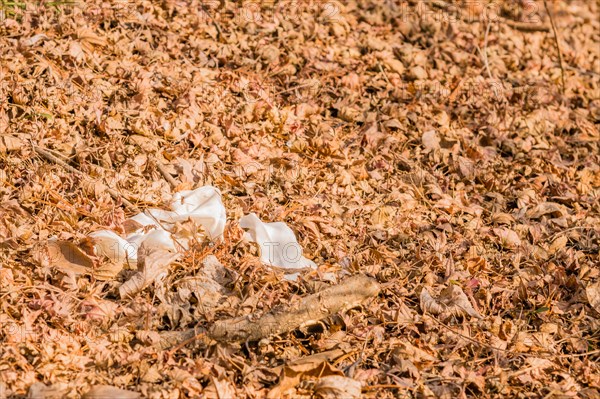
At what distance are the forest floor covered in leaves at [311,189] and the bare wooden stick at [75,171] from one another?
0.02m

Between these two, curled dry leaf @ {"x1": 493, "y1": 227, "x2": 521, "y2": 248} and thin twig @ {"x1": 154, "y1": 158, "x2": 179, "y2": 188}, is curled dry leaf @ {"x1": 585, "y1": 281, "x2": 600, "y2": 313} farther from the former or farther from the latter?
thin twig @ {"x1": 154, "y1": 158, "x2": 179, "y2": 188}

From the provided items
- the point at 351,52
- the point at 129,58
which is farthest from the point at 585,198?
the point at 129,58

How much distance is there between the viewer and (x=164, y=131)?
13.4 ft

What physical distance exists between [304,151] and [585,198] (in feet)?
5.79

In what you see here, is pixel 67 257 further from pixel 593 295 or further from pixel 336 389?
pixel 593 295

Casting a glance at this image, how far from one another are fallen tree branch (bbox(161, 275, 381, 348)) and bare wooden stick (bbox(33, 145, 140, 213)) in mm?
826

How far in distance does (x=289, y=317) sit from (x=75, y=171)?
140cm

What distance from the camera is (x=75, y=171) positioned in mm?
3672

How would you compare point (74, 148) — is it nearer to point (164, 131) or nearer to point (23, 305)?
point (164, 131)

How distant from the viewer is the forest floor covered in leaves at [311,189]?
301cm

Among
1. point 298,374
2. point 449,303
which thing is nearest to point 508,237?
point 449,303

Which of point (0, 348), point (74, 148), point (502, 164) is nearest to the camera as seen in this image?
point (0, 348)

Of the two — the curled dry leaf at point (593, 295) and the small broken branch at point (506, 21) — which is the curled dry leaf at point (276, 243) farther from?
the small broken branch at point (506, 21)

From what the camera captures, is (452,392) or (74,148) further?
(74,148)
